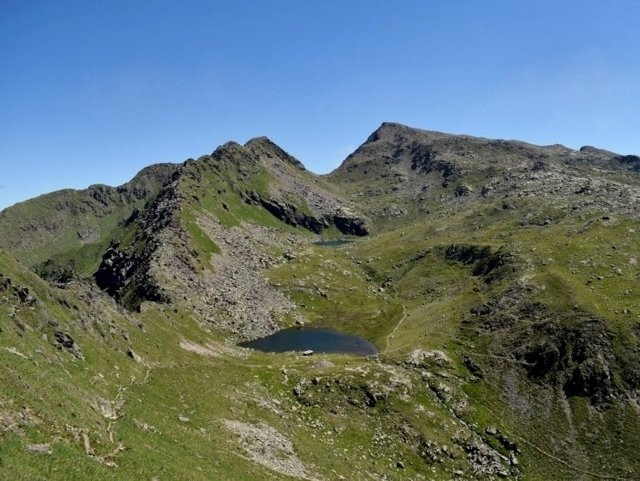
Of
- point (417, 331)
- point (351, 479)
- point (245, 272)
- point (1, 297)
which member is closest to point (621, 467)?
point (351, 479)

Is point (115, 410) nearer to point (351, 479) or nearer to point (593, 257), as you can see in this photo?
point (351, 479)

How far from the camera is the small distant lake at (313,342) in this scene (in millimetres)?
135875

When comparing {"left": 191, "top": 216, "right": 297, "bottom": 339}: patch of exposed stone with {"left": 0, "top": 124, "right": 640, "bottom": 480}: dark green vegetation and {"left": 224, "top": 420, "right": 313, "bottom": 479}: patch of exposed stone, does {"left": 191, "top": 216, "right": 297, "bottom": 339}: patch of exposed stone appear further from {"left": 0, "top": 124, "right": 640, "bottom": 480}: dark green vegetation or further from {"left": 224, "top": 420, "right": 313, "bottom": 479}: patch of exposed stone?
{"left": 224, "top": 420, "right": 313, "bottom": 479}: patch of exposed stone

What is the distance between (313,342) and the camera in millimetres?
145750

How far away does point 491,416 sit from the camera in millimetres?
92875

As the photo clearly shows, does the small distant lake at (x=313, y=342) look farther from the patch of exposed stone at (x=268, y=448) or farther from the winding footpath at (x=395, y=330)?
the patch of exposed stone at (x=268, y=448)

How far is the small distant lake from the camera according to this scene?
446ft

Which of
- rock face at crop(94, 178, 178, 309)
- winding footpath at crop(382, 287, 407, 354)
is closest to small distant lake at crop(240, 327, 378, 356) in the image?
winding footpath at crop(382, 287, 407, 354)

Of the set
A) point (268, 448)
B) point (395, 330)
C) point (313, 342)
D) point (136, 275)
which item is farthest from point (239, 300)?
point (268, 448)

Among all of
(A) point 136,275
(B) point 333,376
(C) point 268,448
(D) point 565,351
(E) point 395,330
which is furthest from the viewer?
(A) point 136,275

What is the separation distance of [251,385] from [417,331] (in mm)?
64775

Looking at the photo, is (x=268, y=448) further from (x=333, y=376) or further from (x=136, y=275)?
(x=136, y=275)

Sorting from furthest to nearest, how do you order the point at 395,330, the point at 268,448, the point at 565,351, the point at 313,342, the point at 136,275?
the point at 136,275 → the point at 395,330 → the point at 313,342 → the point at 565,351 → the point at 268,448

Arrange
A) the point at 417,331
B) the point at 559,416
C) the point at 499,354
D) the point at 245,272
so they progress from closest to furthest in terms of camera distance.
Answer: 1. the point at 559,416
2. the point at 499,354
3. the point at 417,331
4. the point at 245,272
